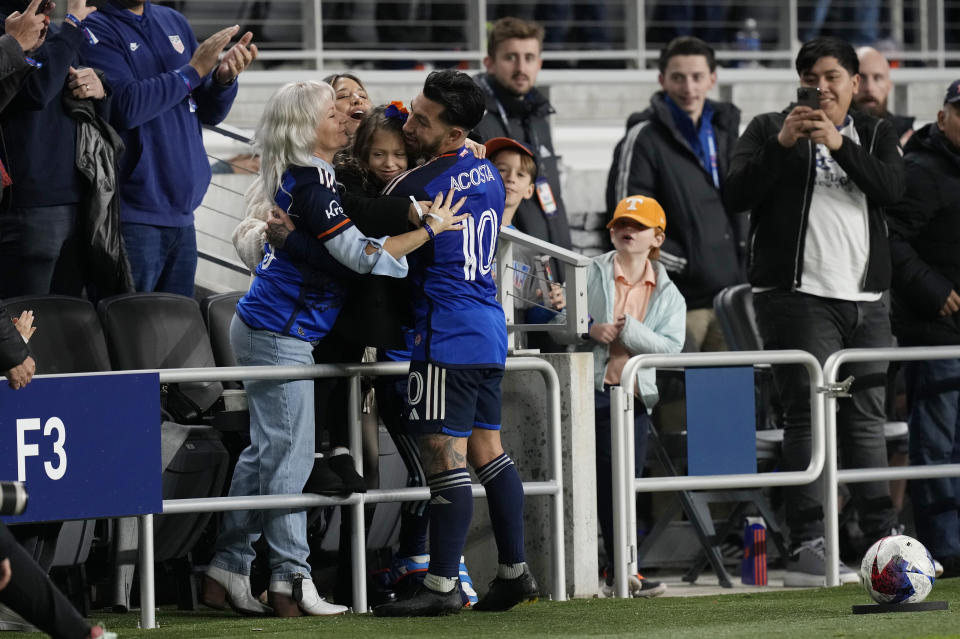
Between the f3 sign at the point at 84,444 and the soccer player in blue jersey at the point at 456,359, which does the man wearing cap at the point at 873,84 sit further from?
the f3 sign at the point at 84,444

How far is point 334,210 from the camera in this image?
6391 millimetres

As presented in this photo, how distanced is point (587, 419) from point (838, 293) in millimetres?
1367

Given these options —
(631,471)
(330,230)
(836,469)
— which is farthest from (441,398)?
(836,469)

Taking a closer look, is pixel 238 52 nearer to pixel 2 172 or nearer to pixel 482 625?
pixel 2 172

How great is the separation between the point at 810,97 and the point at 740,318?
4.59 feet

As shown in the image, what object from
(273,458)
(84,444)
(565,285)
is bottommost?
(273,458)

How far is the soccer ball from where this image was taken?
19.8 feet

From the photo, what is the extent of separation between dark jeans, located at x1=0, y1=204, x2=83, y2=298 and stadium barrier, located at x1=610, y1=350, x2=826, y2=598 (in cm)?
238

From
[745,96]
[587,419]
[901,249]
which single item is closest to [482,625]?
[587,419]

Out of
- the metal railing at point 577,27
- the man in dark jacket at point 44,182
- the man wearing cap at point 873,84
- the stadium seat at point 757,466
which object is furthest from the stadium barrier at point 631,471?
the metal railing at point 577,27

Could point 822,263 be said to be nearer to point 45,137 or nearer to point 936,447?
point 936,447

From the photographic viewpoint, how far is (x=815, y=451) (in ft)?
25.5

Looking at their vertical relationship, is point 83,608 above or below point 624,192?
below

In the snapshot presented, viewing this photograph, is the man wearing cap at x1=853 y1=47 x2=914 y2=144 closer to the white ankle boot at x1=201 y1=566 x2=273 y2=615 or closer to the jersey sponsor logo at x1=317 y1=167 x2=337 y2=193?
the jersey sponsor logo at x1=317 y1=167 x2=337 y2=193
